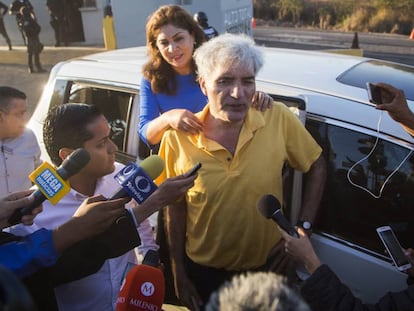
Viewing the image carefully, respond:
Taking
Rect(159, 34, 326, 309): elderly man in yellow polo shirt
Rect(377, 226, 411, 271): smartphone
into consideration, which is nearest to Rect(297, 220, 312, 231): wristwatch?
Rect(159, 34, 326, 309): elderly man in yellow polo shirt

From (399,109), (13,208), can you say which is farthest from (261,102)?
(13,208)

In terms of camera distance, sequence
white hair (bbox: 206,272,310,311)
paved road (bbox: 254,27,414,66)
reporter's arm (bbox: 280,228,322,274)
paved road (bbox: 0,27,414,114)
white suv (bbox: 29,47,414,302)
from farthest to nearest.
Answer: paved road (bbox: 254,27,414,66) → paved road (bbox: 0,27,414,114) → white suv (bbox: 29,47,414,302) → reporter's arm (bbox: 280,228,322,274) → white hair (bbox: 206,272,310,311)

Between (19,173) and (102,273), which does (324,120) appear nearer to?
(102,273)

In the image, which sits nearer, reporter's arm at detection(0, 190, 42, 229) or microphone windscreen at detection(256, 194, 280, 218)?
reporter's arm at detection(0, 190, 42, 229)

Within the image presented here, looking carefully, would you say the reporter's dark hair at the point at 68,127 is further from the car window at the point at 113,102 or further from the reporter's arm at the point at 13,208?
the car window at the point at 113,102

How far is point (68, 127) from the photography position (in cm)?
204

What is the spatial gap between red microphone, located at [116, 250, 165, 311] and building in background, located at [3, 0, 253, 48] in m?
7.83

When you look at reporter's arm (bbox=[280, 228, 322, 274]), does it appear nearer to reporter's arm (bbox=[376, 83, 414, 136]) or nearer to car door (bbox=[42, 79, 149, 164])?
reporter's arm (bbox=[376, 83, 414, 136])

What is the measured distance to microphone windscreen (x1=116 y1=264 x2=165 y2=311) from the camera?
5.38 feet

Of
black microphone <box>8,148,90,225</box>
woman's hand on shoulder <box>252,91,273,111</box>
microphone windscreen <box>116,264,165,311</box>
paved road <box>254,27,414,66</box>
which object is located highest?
woman's hand on shoulder <box>252,91,273,111</box>

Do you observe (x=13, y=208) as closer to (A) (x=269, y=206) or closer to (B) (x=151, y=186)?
(B) (x=151, y=186)

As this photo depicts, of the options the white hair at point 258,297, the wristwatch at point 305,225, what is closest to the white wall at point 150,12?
the wristwatch at point 305,225

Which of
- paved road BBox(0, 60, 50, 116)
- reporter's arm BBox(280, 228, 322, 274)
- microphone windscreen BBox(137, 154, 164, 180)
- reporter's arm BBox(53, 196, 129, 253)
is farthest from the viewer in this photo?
paved road BBox(0, 60, 50, 116)

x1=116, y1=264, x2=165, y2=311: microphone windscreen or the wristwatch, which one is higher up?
x1=116, y1=264, x2=165, y2=311: microphone windscreen
